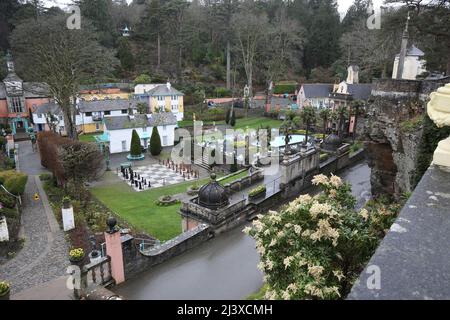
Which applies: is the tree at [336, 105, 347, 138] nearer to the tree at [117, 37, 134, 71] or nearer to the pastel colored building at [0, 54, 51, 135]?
the pastel colored building at [0, 54, 51, 135]

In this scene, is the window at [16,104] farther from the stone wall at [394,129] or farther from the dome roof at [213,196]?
the stone wall at [394,129]

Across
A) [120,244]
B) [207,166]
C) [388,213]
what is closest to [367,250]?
[388,213]

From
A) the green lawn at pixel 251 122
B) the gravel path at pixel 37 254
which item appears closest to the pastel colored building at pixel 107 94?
the green lawn at pixel 251 122

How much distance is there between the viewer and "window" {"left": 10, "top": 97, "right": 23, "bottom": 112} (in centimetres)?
4406

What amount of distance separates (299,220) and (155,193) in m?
19.5

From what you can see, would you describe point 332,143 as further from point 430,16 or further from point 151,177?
point 151,177

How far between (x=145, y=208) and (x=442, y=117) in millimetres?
19700

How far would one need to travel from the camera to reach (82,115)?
42.2 meters

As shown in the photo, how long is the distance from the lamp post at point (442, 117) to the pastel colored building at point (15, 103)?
46636 millimetres

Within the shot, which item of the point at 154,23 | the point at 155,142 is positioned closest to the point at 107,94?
the point at 154,23

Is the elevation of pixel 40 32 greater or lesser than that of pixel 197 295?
greater

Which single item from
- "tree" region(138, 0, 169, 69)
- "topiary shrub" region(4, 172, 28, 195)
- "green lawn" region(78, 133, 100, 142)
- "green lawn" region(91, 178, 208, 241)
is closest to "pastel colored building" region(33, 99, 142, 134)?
"green lawn" region(78, 133, 100, 142)
